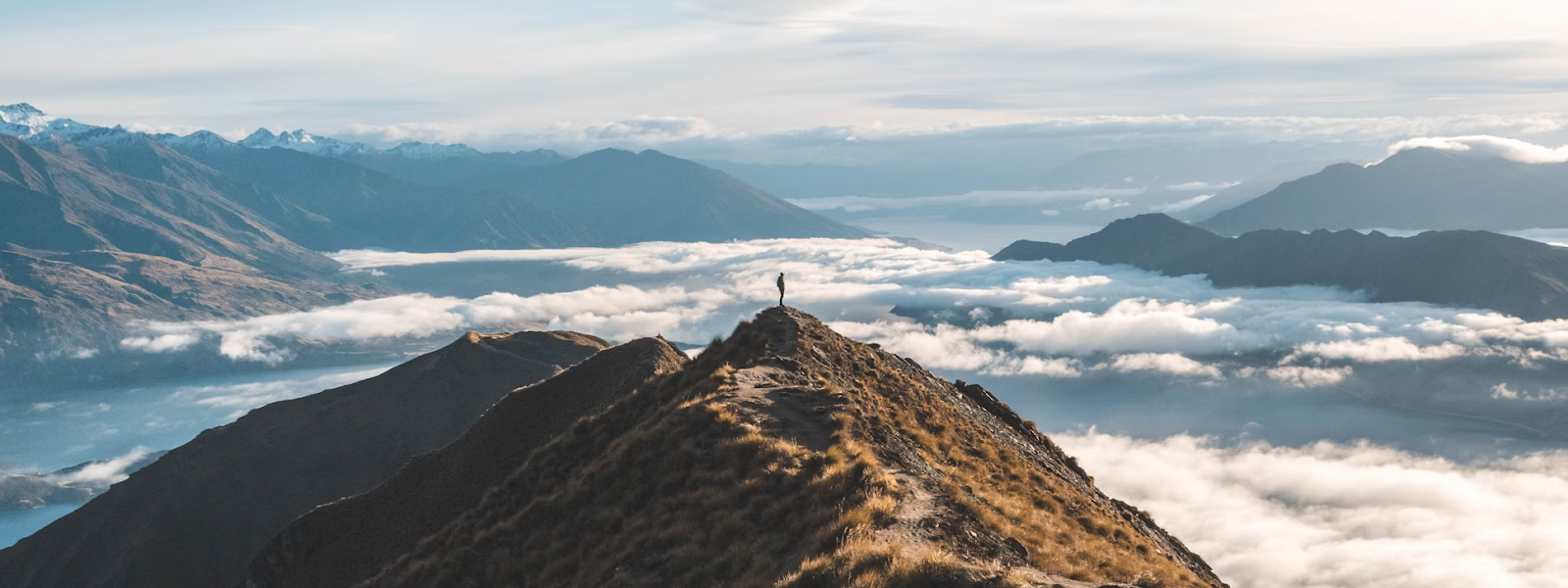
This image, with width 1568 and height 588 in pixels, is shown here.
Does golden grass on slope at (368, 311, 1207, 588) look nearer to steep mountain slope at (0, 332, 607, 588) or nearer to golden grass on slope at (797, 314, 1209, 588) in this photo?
Answer: golden grass on slope at (797, 314, 1209, 588)

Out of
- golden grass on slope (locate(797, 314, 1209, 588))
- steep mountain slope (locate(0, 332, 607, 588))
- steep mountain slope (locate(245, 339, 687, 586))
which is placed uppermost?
golden grass on slope (locate(797, 314, 1209, 588))

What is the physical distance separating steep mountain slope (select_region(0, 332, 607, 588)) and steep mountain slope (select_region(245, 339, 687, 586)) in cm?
4178

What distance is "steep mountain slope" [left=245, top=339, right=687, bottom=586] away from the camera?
63.3m

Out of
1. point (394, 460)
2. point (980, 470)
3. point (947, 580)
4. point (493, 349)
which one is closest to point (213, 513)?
point (394, 460)

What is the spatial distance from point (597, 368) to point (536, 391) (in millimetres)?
4854

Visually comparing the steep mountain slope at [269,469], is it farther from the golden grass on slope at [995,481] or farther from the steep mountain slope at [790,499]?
the golden grass on slope at [995,481]

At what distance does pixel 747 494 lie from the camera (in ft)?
94.5

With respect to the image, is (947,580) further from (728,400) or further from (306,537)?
(306,537)

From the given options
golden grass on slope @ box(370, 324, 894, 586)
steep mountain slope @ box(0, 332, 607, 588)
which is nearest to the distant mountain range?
golden grass on slope @ box(370, 324, 894, 586)

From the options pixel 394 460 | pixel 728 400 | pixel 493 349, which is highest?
pixel 728 400

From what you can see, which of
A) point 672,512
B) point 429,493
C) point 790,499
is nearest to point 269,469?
point 429,493

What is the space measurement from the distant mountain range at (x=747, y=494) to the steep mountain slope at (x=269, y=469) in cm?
4523

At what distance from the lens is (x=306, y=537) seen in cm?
6712

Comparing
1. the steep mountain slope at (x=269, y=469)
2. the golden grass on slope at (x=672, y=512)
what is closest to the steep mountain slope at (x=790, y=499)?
the golden grass on slope at (x=672, y=512)
